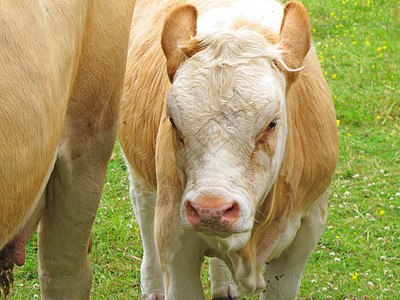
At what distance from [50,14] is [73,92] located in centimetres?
63

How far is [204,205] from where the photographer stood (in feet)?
9.37

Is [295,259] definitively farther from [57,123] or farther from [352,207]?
[352,207]

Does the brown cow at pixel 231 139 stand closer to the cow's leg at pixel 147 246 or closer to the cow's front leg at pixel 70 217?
the cow's leg at pixel 147 246

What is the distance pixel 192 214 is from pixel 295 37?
3.22ft

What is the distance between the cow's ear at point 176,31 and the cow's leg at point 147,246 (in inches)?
65.5

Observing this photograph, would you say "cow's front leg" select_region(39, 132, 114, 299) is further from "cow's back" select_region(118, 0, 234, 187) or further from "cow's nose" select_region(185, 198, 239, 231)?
"cow's nose" select_region(185, 198, 239, 231)

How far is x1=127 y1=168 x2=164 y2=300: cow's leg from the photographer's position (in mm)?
4930

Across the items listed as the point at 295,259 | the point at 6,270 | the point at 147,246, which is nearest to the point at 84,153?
the point at 6,270

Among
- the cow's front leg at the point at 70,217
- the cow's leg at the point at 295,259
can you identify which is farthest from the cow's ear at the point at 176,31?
the cow's leg at the point at 295,259

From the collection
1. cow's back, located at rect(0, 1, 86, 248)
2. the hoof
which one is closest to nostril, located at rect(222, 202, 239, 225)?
cow's back, located at rect(0, 1, 86, 248)

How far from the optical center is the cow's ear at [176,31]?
131 inches

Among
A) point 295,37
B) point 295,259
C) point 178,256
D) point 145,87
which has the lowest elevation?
point 295,259

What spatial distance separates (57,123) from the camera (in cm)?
280

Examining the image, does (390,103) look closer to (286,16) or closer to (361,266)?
(361,266)
